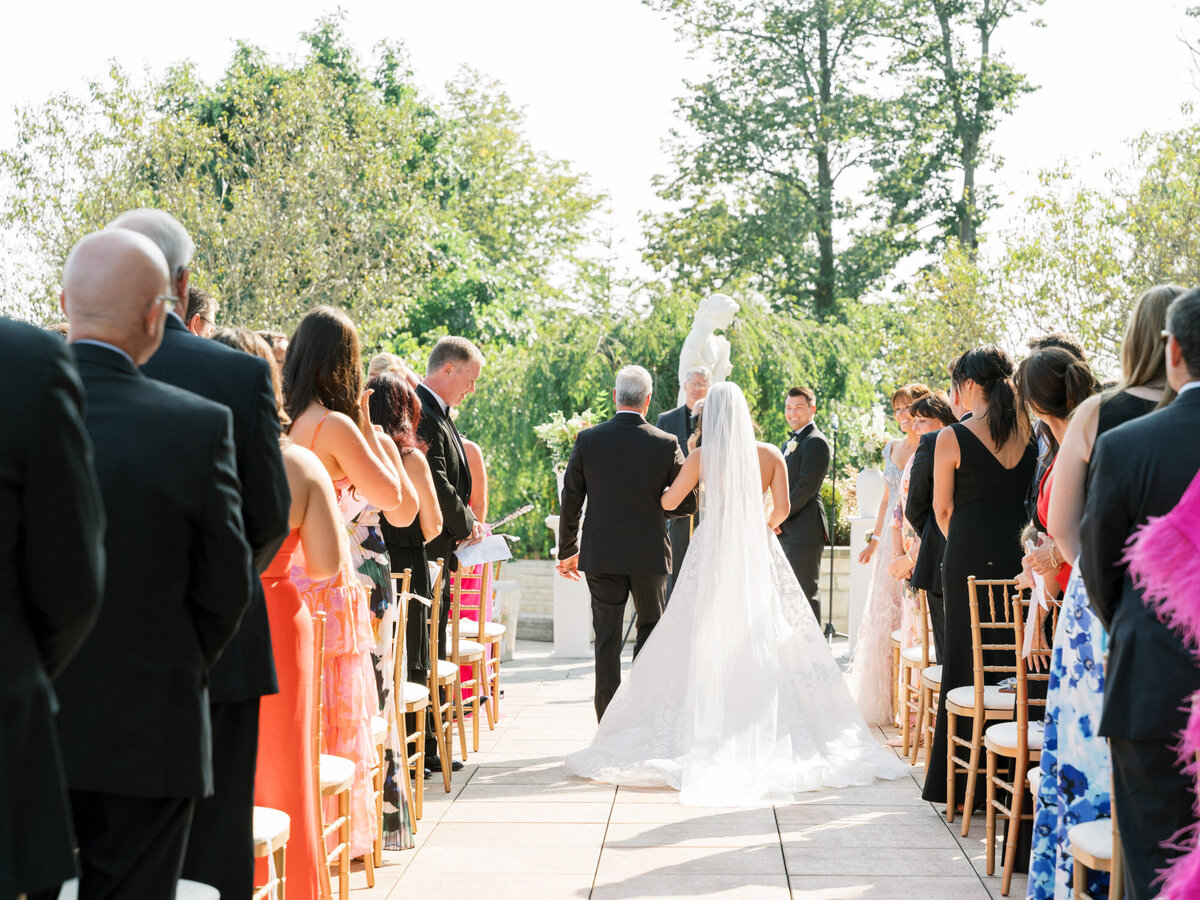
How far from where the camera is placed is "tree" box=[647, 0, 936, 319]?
23.3 meters

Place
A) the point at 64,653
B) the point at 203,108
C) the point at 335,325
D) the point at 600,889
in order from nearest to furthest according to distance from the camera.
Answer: the point at 64,653 → the point at 335,325 → the point at 600,889 → the point at 203,108

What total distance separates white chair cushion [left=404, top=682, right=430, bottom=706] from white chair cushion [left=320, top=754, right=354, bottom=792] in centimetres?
113

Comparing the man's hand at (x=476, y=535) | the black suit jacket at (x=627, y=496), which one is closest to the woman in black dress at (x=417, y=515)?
the man's hand at (x=476, y=535)

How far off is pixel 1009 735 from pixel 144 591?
10.9 ft

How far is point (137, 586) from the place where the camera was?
209cm

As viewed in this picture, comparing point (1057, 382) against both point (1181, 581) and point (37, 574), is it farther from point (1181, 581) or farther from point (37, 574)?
point (37, 574)

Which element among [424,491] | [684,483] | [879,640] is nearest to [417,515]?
[424,491]

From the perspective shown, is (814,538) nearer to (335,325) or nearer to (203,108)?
(335,325)

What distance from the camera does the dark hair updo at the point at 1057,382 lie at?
13.1ft

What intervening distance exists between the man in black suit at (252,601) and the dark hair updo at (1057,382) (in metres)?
2.62

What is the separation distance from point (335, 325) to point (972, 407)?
2831 mm

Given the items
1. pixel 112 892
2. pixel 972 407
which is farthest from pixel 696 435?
pixel 112 892

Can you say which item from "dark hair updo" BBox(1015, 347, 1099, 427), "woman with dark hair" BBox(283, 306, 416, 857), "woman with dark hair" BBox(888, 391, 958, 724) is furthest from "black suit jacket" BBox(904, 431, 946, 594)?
"woman with dark hair" BBox(283, 306, 416, 857)

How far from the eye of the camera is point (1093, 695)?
3.42 metres
